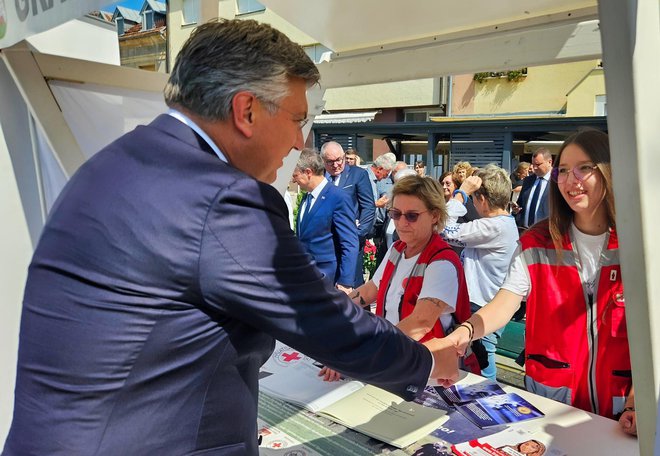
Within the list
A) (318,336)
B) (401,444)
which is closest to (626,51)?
(318,336)

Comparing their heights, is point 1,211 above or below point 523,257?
above

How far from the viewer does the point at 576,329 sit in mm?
1766

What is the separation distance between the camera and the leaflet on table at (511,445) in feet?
4.72

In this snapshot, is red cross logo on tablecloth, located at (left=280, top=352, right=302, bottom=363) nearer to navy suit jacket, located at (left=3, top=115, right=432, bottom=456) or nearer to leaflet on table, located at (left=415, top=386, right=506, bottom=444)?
leaflet on table, located at (left=415, top=386, right=506, bottom=444)

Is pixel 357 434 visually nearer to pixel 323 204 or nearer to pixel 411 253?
pixel 411 253

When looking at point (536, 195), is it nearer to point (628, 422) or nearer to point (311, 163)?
point (311, 163)

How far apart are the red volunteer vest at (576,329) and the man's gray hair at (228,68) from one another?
1.25m

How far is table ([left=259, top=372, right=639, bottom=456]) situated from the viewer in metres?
1.48

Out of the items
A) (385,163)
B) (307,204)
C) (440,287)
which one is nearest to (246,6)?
(385,163)

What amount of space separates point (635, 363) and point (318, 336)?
0.58 m

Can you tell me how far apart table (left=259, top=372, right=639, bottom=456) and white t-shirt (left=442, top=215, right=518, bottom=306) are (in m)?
1.99

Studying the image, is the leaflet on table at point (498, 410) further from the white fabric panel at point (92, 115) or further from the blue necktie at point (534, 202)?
the blue necktie at point (534, 202)

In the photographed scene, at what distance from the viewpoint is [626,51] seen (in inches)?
31.2

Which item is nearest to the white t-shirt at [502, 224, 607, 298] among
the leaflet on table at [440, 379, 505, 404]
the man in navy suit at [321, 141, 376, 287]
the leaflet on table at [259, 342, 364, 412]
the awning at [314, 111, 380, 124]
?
the leaflet on table at [440, 379, 505, 404]
